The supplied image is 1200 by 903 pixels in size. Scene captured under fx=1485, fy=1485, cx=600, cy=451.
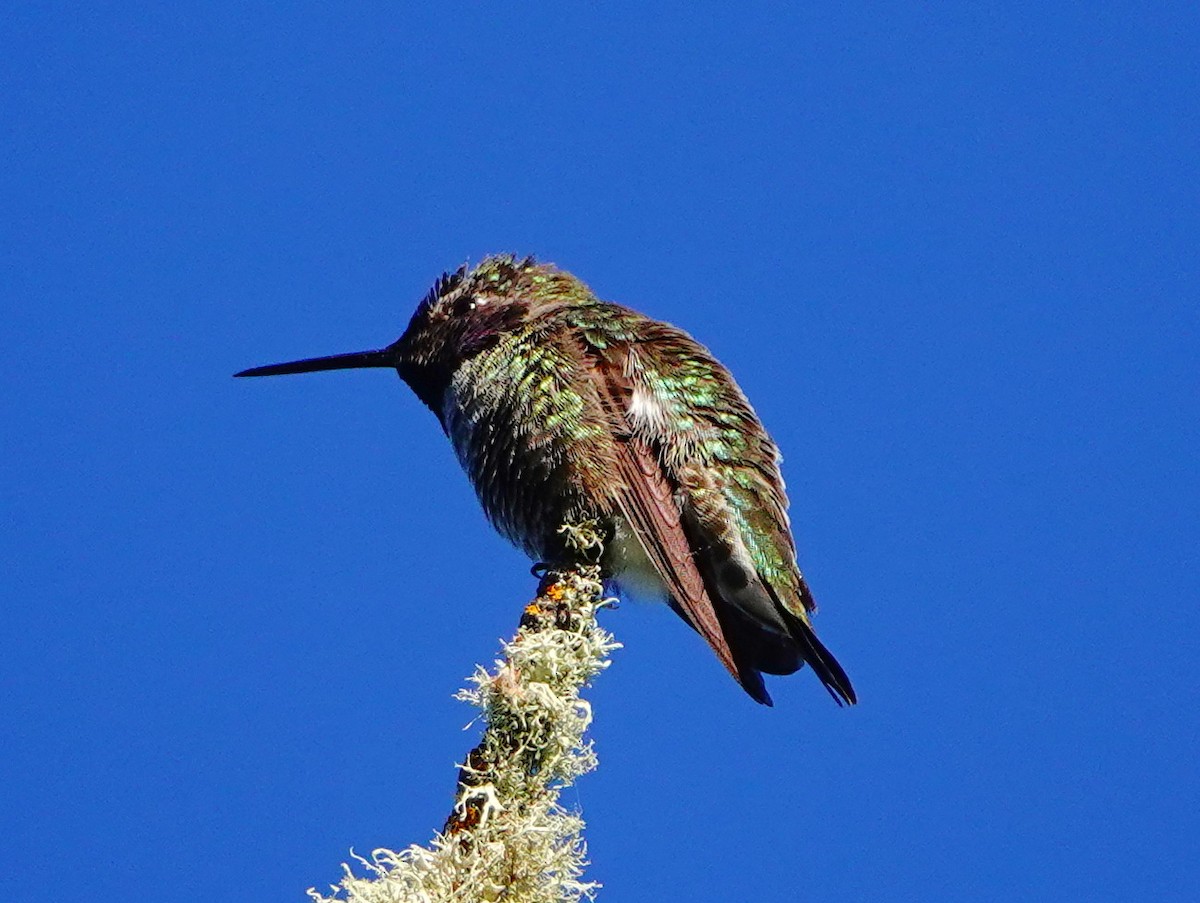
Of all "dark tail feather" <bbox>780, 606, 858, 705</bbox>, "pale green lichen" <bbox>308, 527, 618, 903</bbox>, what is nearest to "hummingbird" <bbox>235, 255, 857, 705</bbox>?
"dark tail feather" <bbox>780, 606, 858, 705</bbox>

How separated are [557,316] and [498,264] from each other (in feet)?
2.47

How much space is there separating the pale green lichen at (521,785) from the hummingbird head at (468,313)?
181cm

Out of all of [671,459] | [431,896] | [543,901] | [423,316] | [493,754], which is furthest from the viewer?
[423,316]

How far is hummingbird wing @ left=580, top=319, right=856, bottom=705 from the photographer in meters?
4.58

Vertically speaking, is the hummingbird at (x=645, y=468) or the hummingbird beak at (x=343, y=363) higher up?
the hummingbird beak at (x=343, y=363)

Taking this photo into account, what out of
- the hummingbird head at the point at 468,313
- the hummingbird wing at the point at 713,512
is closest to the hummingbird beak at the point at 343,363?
the hummingbird head at the point at 468,313

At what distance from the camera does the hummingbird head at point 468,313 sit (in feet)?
17.8

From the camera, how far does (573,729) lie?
325 cm

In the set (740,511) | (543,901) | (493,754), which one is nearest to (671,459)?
(740,511)

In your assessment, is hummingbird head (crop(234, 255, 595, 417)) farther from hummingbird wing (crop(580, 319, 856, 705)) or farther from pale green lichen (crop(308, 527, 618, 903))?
pale green lichen (crop(308, 527, 618, 903))

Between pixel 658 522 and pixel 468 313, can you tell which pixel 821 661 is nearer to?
pixel 658 522

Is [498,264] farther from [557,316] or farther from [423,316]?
[557,316]

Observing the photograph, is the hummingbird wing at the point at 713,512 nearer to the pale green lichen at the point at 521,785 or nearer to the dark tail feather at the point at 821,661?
the dark tail feather at the point at 821,661

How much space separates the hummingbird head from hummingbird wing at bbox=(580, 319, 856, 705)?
1.91 feet
